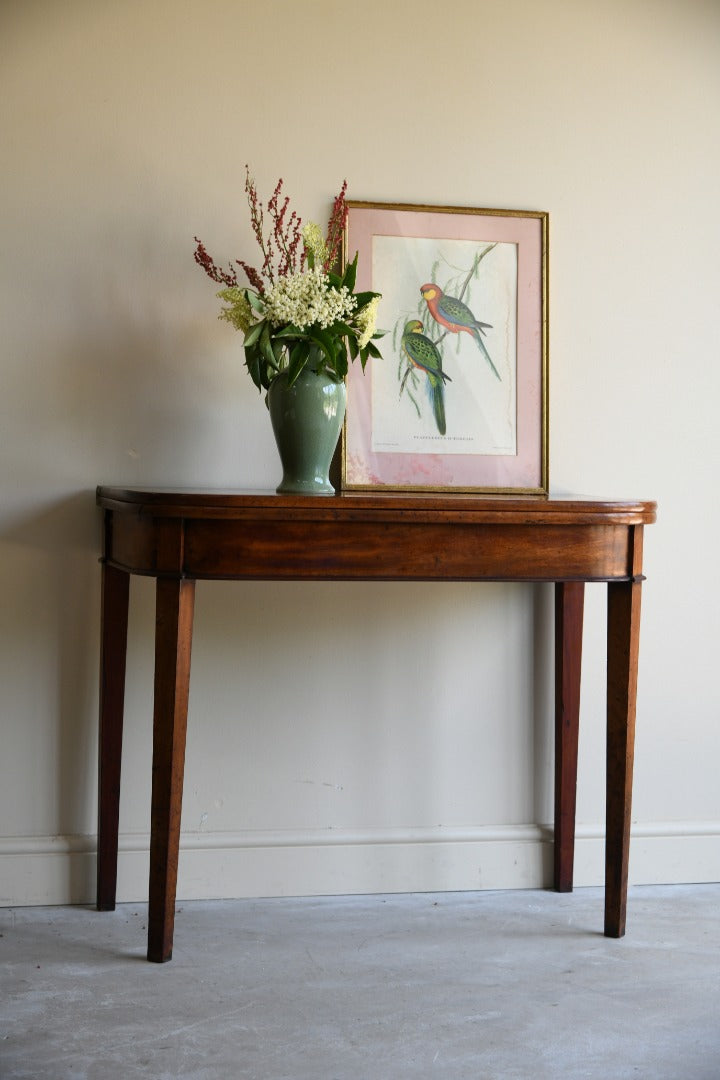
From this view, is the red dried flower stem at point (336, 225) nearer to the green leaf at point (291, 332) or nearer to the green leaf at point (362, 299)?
the green leaf at point (362, 299)

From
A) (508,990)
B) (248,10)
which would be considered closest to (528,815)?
(508,990)

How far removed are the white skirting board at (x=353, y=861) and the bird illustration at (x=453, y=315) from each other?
115 cm

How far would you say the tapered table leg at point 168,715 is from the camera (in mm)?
2070

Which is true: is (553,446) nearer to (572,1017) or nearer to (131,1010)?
(572,1017)

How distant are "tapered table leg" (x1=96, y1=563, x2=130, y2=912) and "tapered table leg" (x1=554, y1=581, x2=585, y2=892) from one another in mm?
1020

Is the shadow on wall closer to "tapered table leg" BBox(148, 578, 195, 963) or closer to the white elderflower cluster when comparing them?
"tapered table leg" BBox(148, 578, 195, 963)

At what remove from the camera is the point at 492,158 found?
106 inches

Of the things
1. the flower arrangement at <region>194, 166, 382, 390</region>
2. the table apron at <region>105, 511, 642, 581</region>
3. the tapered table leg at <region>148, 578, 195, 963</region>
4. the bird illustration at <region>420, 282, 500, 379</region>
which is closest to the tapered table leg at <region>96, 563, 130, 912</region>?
the table apron at <region>105, 511, 642, 581</region>

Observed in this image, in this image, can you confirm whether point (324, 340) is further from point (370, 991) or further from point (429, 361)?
point (370, 991)

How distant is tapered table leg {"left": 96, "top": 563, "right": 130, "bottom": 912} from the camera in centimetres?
245

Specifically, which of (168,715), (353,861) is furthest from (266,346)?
(353,861)

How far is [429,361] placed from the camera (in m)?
2.67

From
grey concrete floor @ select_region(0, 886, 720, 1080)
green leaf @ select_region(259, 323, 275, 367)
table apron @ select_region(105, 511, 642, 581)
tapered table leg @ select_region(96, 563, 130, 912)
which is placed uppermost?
green leaf @ select_region(259, 323, 275, 367)

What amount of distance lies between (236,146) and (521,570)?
1.23m
